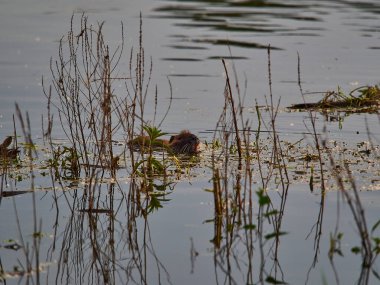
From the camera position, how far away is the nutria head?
371 inches

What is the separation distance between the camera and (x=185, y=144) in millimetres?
9461

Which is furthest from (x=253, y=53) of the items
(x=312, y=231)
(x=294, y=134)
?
(x=312, y=231)

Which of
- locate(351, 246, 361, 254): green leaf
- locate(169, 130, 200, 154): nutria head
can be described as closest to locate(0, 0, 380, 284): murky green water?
locate(351, 246, 361, 254): green leaf

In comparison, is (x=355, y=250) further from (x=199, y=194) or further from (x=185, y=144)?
(x=185, y=144)

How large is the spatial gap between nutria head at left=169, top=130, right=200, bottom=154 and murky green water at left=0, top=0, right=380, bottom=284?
0.17 meters

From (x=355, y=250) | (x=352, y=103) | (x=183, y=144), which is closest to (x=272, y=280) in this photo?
(x=355, y=250)

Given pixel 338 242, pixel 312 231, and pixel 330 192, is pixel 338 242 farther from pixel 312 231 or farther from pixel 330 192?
pixel 330 192

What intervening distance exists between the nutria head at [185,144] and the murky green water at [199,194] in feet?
0.57

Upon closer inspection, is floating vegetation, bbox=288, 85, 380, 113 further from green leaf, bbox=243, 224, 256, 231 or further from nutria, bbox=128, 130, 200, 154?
green leaf, bbox=243, 224, 256, 231

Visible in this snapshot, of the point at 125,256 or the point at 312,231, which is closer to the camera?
the point at 125,256

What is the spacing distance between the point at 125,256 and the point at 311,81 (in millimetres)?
8057

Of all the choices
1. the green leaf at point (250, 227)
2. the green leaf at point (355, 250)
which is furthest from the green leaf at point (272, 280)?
the green leaf at point (355, 250)

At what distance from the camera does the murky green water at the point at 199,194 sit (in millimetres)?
6074

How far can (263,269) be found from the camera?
600 centimetres
